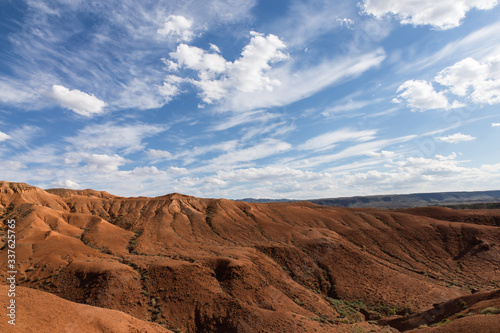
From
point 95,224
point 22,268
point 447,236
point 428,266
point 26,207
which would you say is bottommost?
point 428,266

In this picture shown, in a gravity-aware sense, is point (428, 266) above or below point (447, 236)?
below

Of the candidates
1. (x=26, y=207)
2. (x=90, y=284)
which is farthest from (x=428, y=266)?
(x=26, y=207)

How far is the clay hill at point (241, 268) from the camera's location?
89.1ft

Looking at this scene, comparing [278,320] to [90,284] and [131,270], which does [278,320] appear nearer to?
[131,270]

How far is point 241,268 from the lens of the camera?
121 feet

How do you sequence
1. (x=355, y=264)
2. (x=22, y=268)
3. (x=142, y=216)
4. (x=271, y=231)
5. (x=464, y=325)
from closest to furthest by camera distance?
(x=464, y=325) → (x=22, y=268) → (x=355, y=264) → (x=271, y=231) → (x=142, y=216)

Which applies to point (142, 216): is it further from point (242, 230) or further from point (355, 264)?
point (355, 264)

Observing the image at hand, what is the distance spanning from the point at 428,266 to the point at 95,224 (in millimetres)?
66674

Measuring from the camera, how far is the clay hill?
27172 millimetres

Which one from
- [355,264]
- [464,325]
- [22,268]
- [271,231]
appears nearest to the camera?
Result: [464,325]

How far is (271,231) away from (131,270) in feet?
104

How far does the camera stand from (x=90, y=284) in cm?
3095

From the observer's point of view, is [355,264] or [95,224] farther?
[95,224]

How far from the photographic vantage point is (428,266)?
2089 inches
